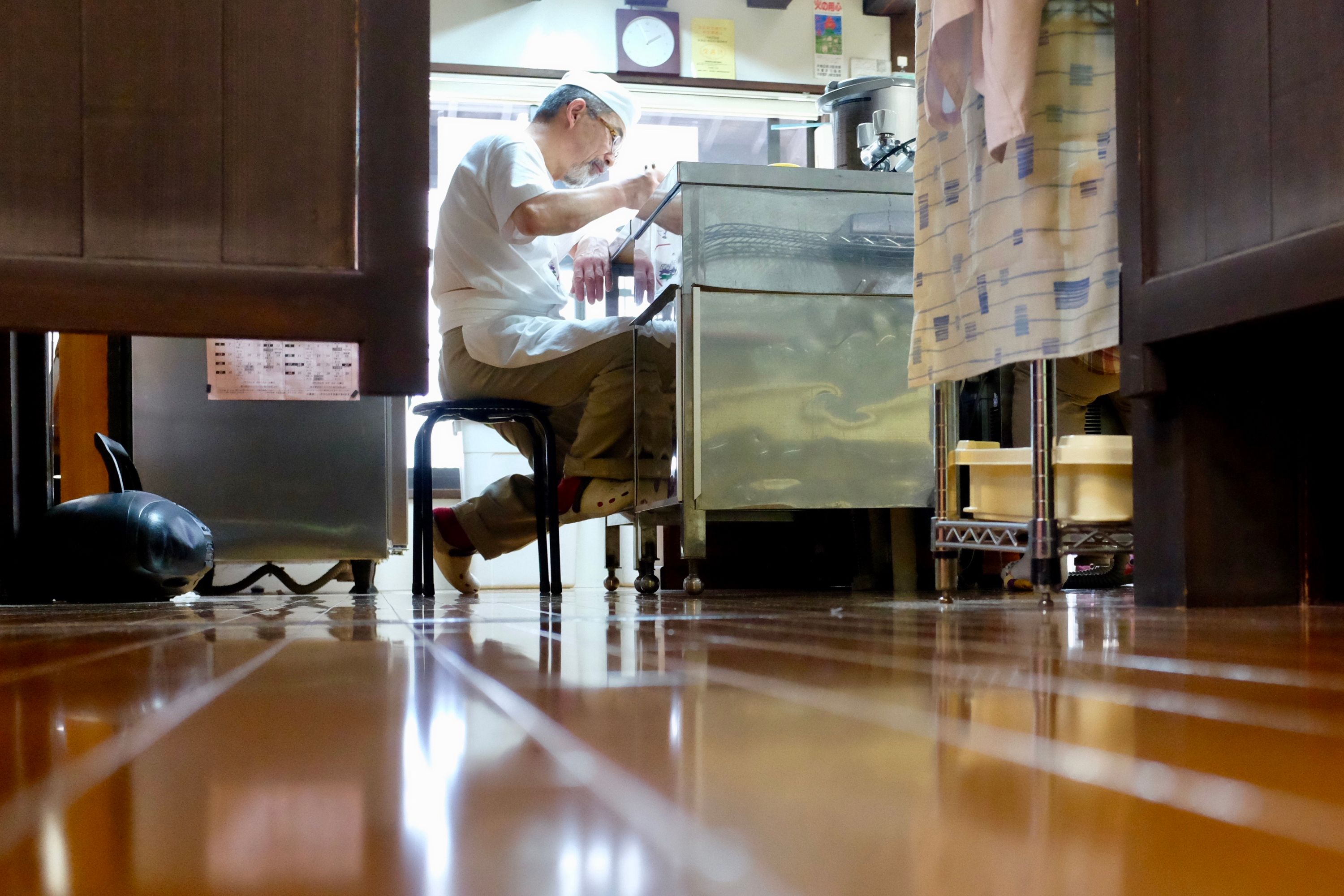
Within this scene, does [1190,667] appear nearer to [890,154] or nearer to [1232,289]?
[1232,289]

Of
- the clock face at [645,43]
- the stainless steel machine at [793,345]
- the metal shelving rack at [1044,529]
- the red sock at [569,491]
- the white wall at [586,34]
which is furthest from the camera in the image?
the clock face at [645,43]

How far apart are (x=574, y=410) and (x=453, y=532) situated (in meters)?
0.48

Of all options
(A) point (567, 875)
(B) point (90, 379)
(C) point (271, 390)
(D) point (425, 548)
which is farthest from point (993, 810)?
(B) point (90, 379)

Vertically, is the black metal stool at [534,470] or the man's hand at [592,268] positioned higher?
the man's hand at [592,268]

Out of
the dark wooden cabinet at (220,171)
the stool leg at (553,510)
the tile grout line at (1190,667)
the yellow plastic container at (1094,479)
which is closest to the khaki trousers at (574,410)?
the stool leg at (553,510)

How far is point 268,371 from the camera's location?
291cm

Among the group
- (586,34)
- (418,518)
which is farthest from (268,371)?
(586,34)

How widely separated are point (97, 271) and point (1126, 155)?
1.26 m

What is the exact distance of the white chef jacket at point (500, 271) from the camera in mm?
3000

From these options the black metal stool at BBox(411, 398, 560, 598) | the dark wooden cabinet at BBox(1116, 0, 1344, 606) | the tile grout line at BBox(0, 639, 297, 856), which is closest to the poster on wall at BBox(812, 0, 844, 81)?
the black metal stool at BBox(411, 398, 560, 598)

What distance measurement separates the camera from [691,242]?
262cm

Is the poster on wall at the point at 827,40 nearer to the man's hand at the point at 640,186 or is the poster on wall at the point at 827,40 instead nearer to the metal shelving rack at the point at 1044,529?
the man's hand at the point at 640,186

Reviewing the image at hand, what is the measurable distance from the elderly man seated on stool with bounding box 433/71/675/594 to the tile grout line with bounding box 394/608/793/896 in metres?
2.36

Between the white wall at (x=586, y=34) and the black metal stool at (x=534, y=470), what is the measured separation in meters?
2.63
